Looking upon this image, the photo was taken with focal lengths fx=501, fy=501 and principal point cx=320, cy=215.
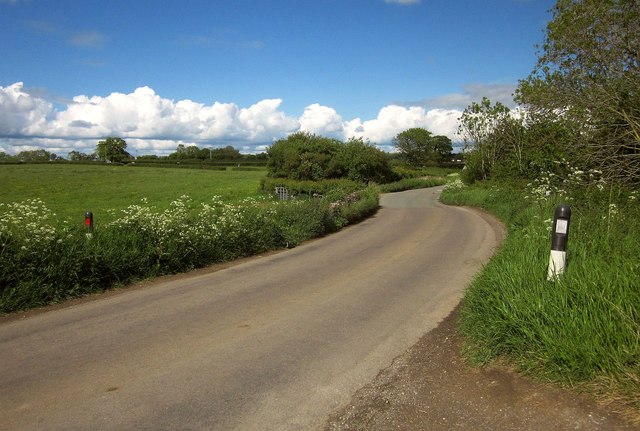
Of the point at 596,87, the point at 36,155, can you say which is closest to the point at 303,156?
the point at 596,87

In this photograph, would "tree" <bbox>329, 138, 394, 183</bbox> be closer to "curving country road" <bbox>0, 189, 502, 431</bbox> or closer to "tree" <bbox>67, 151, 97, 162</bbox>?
"curving country road" <bbox>0, 189, 502, 431</bbox>

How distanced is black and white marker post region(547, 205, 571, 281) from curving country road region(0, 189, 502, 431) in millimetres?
1771

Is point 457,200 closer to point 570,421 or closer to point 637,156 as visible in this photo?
point 637,156

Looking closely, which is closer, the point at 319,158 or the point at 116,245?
the point at 116,245

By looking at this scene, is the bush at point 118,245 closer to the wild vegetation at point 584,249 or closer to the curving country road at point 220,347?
the curving country road at point 220,347

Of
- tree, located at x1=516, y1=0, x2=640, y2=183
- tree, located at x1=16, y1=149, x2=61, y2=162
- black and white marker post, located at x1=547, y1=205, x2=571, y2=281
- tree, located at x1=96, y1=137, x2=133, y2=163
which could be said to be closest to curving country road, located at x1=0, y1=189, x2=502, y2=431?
black and white marker post, located at x1=547, y1=205, x2=571, y2=281

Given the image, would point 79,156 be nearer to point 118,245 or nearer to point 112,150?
point 112,150

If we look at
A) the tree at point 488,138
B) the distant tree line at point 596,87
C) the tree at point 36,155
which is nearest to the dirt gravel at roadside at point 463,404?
the distant tree line at point 596,87

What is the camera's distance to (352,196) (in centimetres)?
2406

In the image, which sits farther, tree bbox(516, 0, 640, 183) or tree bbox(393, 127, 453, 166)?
Result: tree bbox(393, 127, 453, 166)

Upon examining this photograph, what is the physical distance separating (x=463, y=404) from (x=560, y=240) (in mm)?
2124

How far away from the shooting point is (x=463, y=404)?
394 cm

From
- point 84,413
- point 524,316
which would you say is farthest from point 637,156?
point 84,413

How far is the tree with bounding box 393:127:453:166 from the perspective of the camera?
98.8 metres
